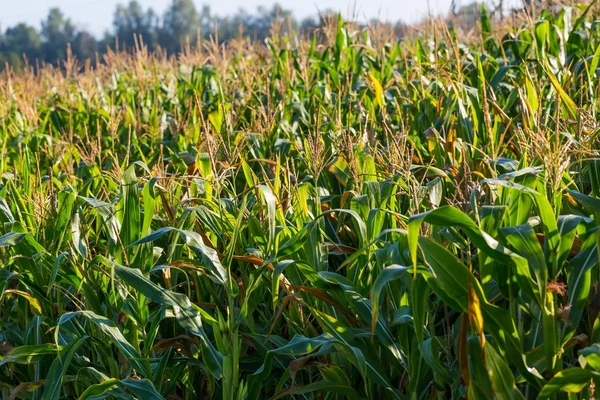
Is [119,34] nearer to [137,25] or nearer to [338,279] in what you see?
[137,25]

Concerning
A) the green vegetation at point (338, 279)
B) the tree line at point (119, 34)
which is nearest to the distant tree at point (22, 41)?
the tree line at point (119, 34)

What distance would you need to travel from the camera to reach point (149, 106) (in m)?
6.41

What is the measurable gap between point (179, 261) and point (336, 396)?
2.32 ft

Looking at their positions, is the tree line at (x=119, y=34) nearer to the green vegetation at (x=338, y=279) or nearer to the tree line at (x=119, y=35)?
the tree line at (x=119, y=35)

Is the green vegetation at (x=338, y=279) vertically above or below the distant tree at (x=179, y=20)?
below

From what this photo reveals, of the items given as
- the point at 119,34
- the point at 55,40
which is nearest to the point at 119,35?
the point at 119,34

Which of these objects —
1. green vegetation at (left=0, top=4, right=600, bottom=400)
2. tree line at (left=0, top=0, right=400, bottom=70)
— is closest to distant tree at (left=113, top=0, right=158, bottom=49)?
tree line at (left=0, top=0, right=400, bottom=70)

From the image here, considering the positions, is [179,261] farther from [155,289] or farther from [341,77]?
A: [341,77]

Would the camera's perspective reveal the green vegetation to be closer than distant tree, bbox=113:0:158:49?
Yes

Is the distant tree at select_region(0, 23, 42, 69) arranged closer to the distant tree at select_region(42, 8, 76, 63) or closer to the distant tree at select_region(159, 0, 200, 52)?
the distant tree at select_region(42, 8, 76, 63)

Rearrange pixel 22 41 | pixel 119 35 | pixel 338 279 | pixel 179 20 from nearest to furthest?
pixel 338 279
pixel 119 35
pixel 22 41
pixel 179 20

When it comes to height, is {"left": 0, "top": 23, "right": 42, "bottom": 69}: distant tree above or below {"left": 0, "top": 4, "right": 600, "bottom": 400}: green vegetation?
above

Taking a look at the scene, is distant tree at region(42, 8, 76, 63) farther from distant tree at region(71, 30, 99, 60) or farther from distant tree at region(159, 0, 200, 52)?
distant tree at region(159, 0, 200, 52)

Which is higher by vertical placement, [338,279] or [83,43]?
[83,43]
